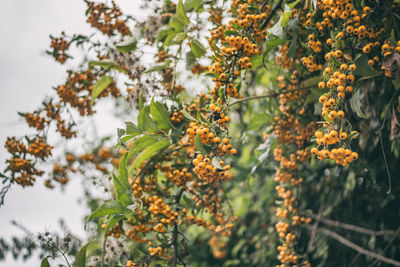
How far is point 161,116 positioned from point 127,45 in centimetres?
73

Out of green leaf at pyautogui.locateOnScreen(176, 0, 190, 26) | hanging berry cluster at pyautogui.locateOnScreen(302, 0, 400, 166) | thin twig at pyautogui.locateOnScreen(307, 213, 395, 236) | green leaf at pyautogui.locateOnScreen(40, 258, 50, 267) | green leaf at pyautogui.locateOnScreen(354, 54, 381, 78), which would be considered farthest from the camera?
thin twig at pyautogui.locateOnScreen(307, 213, 395, 236)

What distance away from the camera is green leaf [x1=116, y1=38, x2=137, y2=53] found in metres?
2.15

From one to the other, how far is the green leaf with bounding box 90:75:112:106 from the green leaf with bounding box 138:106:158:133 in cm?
62

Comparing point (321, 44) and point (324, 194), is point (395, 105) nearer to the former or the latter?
point (321, 44)

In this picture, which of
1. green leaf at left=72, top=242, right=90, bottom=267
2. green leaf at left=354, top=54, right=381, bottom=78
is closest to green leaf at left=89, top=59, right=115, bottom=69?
green leaf at left=72, top=242, right=90, bottom=267

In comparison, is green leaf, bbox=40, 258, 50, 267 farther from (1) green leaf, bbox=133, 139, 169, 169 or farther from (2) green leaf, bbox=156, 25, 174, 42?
(2) green leaf, bbox=156, 25, 174, 42

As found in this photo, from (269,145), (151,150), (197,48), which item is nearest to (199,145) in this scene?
(151,150)

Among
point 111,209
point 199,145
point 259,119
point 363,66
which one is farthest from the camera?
point 259,119

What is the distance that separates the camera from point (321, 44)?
1667 mm

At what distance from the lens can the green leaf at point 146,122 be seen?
172cm

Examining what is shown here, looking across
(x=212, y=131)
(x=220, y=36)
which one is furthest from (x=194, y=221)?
(x=220, y=36)

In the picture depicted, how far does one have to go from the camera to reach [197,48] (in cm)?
211

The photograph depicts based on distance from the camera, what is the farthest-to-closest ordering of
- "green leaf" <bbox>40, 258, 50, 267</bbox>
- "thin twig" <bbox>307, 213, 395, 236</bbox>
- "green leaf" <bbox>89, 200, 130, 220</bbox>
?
"thin twig" <bbox>307, 213, 395, 236</bbox>
"green leaf" <bbox>40, 258, 50, 267</bbox>
"green leaf" <bbox>89, 200, 130, 220</bbox>

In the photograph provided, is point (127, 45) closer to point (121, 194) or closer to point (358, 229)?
point (121, 194)
